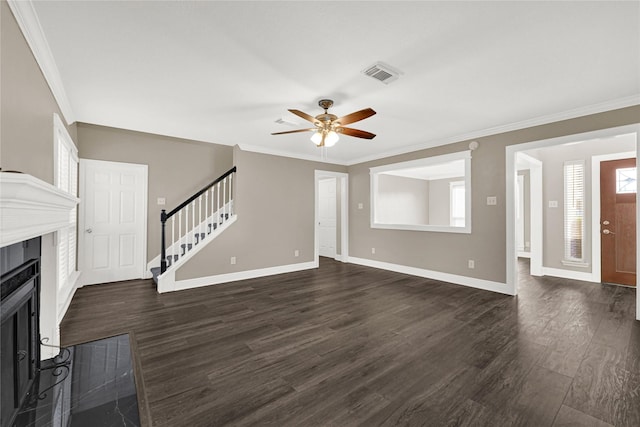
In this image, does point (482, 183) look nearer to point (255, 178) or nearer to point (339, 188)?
point (339, 188)

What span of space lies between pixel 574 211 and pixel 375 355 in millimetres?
5194

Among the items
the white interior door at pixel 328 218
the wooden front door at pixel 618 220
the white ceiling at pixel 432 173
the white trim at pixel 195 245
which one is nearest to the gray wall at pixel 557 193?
the wooden front door at pixel 618 220

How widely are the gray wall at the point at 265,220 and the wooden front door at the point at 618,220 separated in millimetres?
5261

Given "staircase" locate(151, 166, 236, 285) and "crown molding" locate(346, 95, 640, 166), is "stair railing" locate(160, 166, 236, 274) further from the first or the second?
"crown molding" locate(346, 95, 640, 166)

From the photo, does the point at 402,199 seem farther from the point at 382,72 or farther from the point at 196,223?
the point at 382,72

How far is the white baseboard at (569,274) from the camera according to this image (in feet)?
15.8

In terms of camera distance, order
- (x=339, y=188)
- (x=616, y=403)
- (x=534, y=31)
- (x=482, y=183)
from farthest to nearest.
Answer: (x=339, y=188), (x=482, y=183), (x=534, y=31), (x=616, y=403)

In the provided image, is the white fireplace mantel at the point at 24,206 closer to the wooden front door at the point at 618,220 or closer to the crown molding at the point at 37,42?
the crown molding at the point at 37,42

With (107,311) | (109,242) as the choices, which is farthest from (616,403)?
(109,242)

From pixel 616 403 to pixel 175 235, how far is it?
5756 millimetres

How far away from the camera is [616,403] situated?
1728 mm

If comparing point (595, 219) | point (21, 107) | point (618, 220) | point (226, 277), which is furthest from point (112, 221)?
point (618, 220)

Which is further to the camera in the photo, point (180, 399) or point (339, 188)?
point (339, 188)

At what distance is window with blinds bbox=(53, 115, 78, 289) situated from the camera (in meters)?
2.90
